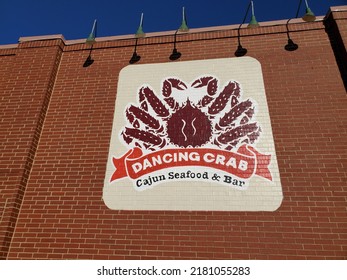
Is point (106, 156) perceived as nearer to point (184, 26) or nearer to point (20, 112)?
point (20, 112)

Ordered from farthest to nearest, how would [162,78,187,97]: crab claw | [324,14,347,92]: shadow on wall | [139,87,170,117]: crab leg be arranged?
[162,78,187,97]: crab claw → [139,87,170,117]: crab leg → [324,14,347,92]: shadow on wall

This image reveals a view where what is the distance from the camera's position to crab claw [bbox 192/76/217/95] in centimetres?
579

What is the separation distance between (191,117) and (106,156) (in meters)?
1.88

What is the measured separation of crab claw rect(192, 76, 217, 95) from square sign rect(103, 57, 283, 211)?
0.02 metres

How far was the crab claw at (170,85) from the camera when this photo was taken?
232 inches

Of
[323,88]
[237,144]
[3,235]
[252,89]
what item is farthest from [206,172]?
[3,235]

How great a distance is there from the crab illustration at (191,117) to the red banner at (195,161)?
15 cm

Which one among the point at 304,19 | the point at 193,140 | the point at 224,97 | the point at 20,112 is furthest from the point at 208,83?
the point at 20,112

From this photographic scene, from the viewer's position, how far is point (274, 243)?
14.3 ft

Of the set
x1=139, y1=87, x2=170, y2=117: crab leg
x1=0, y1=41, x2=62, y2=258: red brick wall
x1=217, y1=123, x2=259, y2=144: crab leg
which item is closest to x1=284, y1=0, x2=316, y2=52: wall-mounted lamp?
x1=217, y1=123, x2=259, y2=144: crab leg

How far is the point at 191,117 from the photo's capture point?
557 cm

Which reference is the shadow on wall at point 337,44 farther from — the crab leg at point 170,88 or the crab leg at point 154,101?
the crab leg at point 154,101

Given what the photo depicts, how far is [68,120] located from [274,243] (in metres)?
4.68

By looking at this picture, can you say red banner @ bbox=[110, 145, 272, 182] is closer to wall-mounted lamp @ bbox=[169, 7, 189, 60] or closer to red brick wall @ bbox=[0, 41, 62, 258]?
red brick wall @ bbox=[0, 41, 62, 258]
